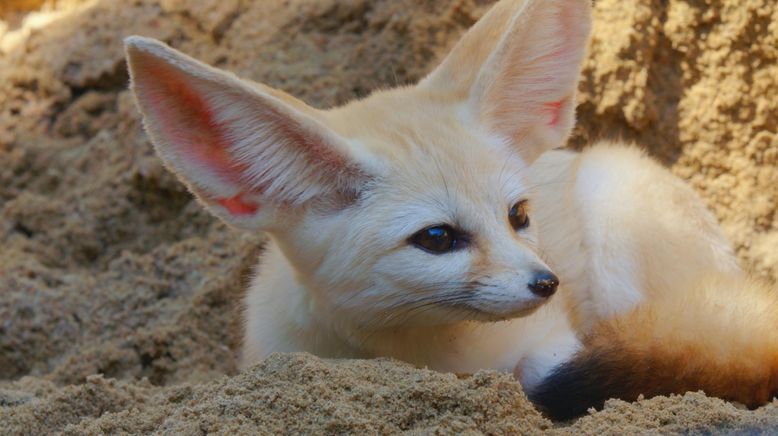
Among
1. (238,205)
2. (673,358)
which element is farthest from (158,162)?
(673,358)

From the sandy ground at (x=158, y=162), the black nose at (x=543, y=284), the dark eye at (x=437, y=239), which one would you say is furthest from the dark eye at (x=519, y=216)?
the sandy ground at (x=158, y=162)

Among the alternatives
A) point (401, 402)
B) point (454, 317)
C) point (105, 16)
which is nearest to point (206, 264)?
point (105, 16)

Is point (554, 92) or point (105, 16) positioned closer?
point (554, 92)

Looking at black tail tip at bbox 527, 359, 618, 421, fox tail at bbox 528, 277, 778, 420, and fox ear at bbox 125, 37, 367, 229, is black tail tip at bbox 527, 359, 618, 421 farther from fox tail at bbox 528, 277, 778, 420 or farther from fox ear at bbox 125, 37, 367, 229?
fox ear at bbox 125, 37, 367, 229

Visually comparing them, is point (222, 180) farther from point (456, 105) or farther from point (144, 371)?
point (144, 371)

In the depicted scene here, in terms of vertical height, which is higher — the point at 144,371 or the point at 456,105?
the point at 456,105

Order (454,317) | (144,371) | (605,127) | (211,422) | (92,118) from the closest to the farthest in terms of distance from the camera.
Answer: (211,422), (454,317), (144,371), (605,127), (92,118)
